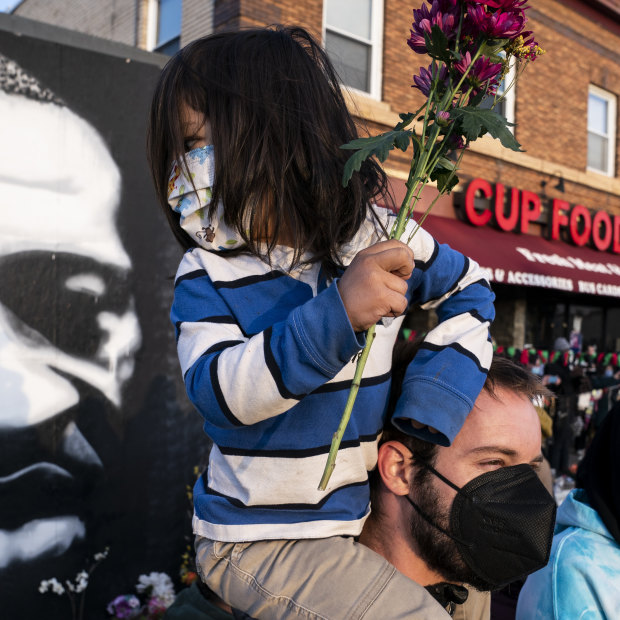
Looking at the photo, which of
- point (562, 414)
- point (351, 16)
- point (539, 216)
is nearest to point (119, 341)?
point (351, 16)

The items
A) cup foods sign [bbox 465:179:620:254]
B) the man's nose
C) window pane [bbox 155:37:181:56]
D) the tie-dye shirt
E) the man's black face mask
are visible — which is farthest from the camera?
cup foods sign [bbox 465:179:620:254]

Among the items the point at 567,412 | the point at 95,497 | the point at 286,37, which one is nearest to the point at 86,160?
the point at 95,497

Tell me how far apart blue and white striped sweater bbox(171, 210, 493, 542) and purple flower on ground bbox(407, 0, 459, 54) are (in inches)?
19.8

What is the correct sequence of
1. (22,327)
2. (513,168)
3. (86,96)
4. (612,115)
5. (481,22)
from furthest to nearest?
(612,115) < (513,168) < (86,96) < (22,327) < (481,22)

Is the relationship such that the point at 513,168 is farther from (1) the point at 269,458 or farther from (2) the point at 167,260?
(1) the point at 269,458

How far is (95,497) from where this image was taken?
13.7ft

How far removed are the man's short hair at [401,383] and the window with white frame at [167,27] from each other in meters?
7.84

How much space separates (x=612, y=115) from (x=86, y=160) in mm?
11411

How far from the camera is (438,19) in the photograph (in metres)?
1.19

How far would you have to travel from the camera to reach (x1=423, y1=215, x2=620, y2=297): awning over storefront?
8438 mm

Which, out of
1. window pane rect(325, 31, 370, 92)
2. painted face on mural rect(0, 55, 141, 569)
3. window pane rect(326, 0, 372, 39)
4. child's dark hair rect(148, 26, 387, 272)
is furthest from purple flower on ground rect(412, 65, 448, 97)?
window pane rect(326, 0, 372, 39)

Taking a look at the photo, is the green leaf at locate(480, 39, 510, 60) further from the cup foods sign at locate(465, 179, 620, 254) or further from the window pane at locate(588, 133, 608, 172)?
the window pane at locate(588, 133, 608, 172)

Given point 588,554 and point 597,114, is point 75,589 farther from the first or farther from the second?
point 597,114

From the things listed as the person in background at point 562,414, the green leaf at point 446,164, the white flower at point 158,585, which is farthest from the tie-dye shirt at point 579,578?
the person in background at point 562,414
